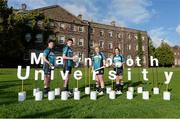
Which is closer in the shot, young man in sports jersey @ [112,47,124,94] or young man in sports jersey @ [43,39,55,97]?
young man in sports jersey @ [43,39,55,97]

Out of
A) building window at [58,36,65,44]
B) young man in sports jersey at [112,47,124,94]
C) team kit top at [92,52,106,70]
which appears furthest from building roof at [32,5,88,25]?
team kit top at [92,52,106,70]

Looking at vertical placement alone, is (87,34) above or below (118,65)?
above

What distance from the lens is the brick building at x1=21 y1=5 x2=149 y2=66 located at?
6894cm

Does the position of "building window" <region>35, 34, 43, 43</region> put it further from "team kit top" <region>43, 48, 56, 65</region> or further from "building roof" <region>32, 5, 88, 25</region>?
"team kit top" <region>43, 48, 56, 65</region>

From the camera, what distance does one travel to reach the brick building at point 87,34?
68938 millimetres

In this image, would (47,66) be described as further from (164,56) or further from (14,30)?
(164,56)

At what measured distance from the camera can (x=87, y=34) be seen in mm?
75000

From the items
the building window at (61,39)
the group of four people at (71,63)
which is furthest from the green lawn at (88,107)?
the building window at (61,39)

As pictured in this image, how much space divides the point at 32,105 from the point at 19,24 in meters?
45.8

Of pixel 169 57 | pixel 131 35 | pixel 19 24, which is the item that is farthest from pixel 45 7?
pixel 169 57

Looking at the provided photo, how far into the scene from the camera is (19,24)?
55.3m

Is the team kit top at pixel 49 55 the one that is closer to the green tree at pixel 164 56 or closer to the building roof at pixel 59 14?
the building roof at pixel 59 14

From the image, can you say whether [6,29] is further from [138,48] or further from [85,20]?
[138,48]

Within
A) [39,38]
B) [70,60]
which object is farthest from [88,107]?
[39,38]
